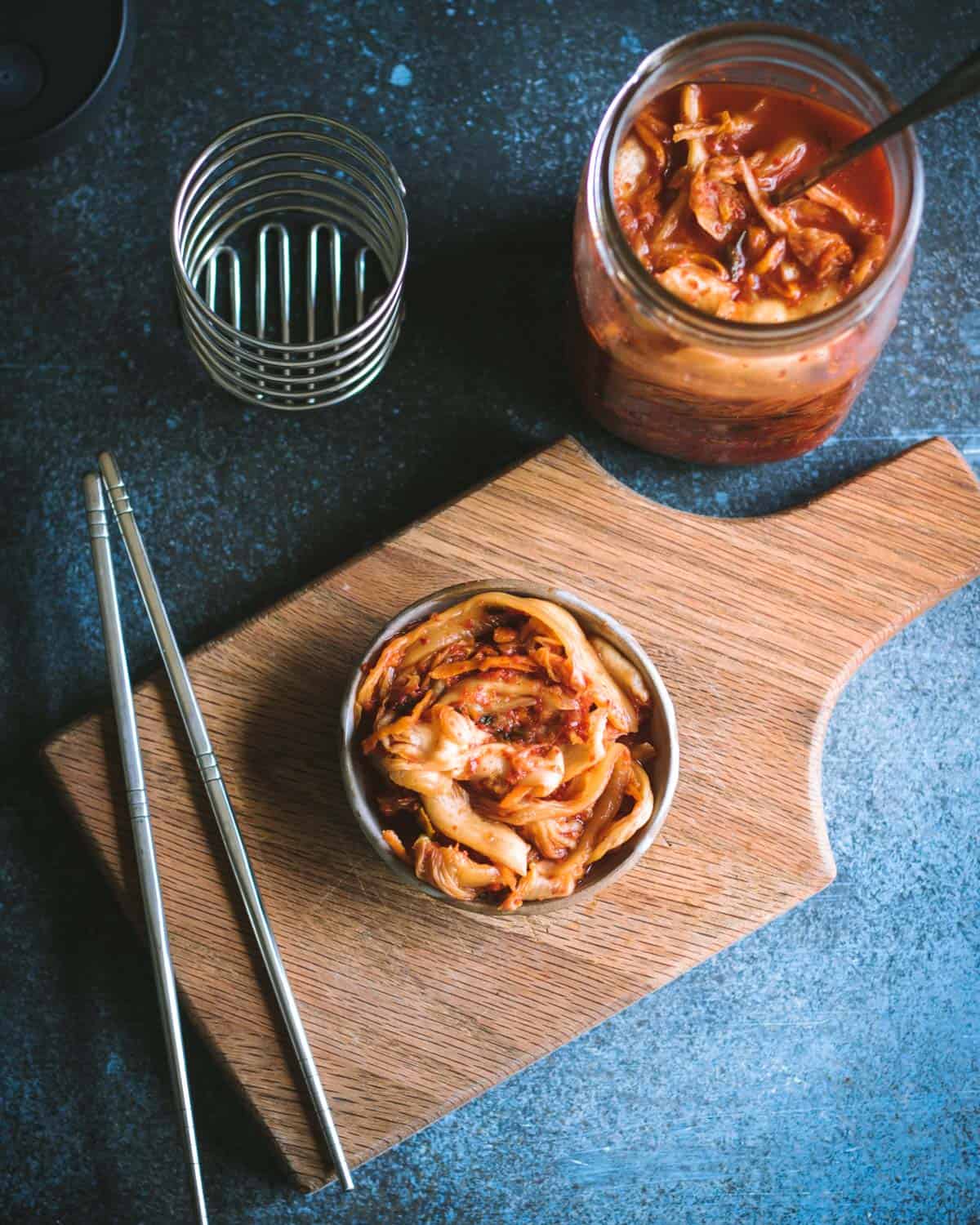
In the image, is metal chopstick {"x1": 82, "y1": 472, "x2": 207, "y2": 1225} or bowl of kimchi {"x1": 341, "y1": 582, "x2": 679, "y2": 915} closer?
bowl of kimchi {"x1": 341, "y1": 582, "x2": 679, "y2": 915}

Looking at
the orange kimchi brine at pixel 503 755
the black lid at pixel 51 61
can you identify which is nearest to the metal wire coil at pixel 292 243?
the black lid at pixel 51 61

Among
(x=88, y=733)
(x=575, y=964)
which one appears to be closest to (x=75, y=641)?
(x=88, y=733)

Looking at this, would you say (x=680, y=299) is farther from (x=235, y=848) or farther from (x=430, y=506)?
(x=235, y=848)

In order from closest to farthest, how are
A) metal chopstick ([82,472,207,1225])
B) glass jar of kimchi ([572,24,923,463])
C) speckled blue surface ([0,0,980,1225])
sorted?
glass jar of kimchi ([572,24,923,463]) → metal chopstick ([82,472,207,1225]) → speckled blue surface ([0,0,980,1225])

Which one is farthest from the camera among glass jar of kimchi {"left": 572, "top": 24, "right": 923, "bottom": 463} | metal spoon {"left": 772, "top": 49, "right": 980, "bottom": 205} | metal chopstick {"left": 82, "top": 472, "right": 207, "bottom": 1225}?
metal chopstick {"left": 82, "top": 472, "right": 207, "bottom": 1225}

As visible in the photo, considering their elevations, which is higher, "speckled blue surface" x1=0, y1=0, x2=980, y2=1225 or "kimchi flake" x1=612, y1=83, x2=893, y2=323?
"kimchi flake" x1=612, y1=83, x2=893, y2=323

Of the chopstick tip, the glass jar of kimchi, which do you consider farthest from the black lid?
the glass jar of kimchi

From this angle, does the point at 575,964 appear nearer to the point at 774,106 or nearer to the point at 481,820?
the point at 481,820

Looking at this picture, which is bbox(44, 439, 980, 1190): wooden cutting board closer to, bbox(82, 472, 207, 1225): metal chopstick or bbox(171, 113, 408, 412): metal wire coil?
bbox(82, 472, 207, 1225): metal chopstick
